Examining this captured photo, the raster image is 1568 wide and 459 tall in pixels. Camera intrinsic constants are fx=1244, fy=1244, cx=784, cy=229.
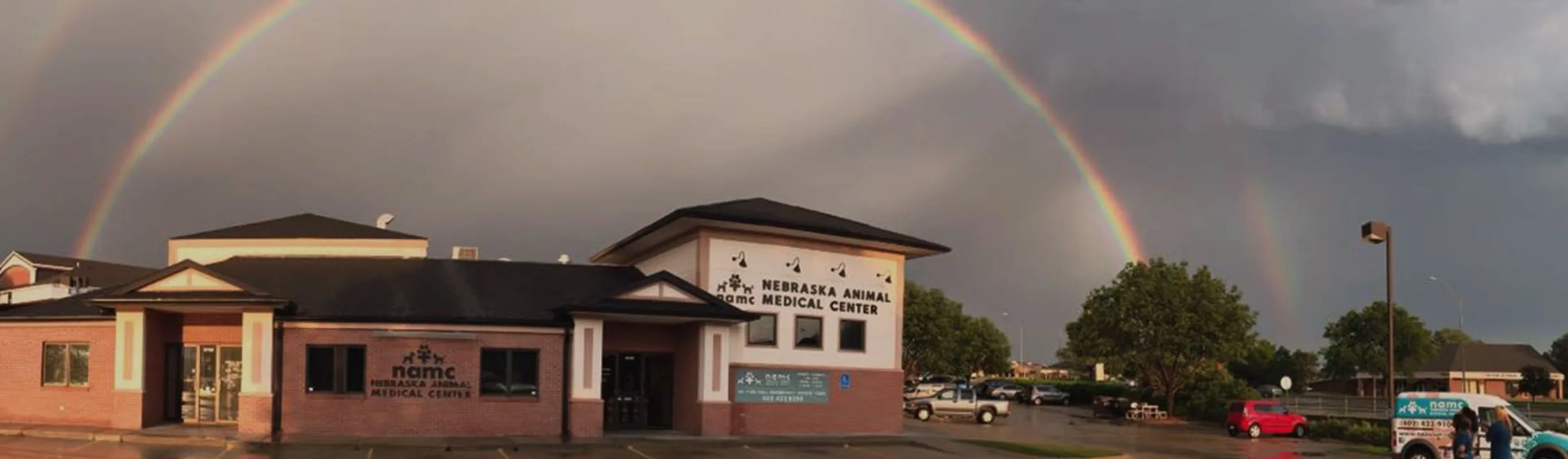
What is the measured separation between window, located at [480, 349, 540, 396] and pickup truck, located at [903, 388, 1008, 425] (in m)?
26.9

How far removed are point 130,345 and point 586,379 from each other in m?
11.4

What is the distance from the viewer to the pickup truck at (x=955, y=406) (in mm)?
55844

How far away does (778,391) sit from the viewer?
115 feet

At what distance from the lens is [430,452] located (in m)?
27.2

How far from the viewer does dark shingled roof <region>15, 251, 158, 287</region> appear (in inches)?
2709

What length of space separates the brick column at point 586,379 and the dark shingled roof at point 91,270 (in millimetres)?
47282

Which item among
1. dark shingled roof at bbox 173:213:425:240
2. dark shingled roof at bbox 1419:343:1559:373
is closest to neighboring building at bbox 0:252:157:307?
dark shingled roof at bbox 173:213:425:240

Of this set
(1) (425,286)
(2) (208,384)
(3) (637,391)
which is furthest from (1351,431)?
(2) (208,384)

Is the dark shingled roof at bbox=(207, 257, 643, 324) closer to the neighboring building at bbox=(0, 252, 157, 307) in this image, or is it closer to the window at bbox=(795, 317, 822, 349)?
the window at bbox=(795, 317, 822, 349)

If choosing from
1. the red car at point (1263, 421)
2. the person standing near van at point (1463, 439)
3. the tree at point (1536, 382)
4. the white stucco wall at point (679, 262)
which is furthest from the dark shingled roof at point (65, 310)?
the tree at point (1536, 382)

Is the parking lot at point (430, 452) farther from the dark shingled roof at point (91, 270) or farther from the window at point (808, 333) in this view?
the dark shingled roof at point (91, 270)

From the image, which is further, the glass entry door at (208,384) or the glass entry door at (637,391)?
the glass entry door at (637,391)

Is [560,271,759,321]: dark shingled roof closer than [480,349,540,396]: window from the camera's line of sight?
Yes

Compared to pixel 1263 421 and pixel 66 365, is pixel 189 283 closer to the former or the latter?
pixel 66 365
